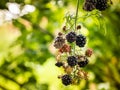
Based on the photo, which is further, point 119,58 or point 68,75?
point 119,58

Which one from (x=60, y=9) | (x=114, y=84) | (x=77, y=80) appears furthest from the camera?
(x=114, y=84)

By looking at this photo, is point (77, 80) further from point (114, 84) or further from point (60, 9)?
point (114, 84)

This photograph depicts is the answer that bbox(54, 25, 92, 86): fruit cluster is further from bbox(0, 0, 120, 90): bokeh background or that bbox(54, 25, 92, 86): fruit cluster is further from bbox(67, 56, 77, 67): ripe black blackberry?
bbox(0, 0, 120, 90): bokeh background

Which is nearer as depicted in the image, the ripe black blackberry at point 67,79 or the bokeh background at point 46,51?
the ripe black blackberry at point 67,79

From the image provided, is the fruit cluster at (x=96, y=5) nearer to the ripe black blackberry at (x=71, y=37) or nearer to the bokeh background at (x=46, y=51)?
the ripe black blackberry at (x=71, y=37)

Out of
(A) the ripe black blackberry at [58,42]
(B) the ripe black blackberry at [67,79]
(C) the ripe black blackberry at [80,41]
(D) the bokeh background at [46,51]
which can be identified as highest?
(D) the bokeh background at [46,51]

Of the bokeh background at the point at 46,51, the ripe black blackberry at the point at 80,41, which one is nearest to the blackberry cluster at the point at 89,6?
the ripe black blackberry at the point at 80,41

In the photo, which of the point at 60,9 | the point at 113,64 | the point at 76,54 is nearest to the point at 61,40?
the point at 76,54

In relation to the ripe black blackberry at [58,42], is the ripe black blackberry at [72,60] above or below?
below
